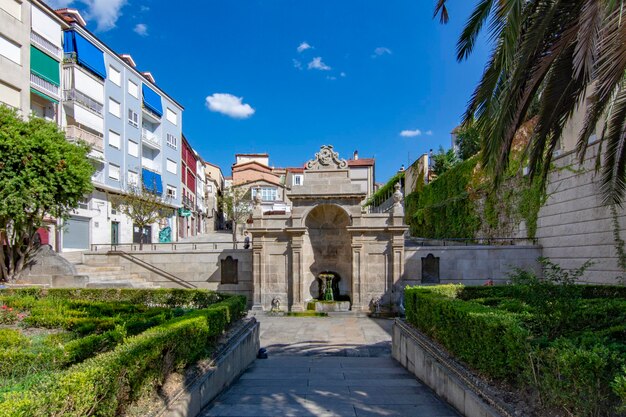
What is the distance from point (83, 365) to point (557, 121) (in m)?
7.82

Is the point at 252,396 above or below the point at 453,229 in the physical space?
below

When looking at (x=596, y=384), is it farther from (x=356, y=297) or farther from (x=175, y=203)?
(x=175, y=203)

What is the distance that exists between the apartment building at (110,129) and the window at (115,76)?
0.07 m

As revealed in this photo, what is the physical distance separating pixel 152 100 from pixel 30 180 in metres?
21.2

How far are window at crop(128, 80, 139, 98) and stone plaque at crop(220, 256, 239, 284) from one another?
1939 cm

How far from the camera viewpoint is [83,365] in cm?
357

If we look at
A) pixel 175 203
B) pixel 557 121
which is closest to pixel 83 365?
pixel 557 121

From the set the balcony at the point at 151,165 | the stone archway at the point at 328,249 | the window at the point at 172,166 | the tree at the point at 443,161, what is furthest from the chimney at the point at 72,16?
the tree at the point at 443,161

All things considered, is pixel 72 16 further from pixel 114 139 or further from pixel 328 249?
pixel 328 249

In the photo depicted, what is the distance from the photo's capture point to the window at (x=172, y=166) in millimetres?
33872

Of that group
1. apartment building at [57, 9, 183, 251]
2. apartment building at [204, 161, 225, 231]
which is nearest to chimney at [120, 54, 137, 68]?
apartment building at [57, 9, 183, 251]

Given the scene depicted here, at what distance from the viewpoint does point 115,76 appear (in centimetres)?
2669

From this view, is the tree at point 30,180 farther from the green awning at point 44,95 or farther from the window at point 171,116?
the window at point 171,116

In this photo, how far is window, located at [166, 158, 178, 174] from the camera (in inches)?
1334
